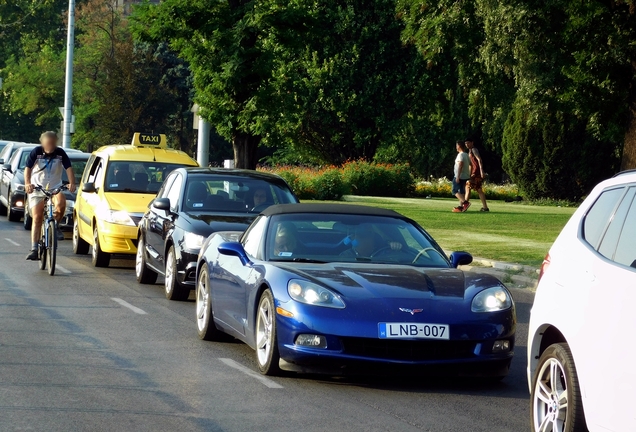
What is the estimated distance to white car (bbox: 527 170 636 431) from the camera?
228 inches

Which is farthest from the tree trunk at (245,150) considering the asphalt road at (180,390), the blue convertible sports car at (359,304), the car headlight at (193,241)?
the blue convertible sports car at (359,304)

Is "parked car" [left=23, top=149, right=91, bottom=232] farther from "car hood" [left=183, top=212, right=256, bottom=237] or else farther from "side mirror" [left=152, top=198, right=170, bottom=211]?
"car hood" [left=183, top=212, right=256, bottom=237]

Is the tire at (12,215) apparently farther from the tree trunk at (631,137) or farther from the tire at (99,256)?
the tree trunk at (631,137)

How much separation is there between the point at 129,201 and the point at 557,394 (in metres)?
12.5

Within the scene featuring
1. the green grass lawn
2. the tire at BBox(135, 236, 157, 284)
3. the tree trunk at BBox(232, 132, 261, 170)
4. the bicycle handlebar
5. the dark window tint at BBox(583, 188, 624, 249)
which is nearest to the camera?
the dark window tint at BBox(583, 188, 624, 249)

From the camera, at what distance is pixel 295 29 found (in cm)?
2873

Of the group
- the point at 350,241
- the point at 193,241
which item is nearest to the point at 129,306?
the point at 193,241

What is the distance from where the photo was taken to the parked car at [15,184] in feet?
89.3

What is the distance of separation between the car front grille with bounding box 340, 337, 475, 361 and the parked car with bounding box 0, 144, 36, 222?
63.5 ft

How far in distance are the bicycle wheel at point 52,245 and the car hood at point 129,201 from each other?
1.24 m

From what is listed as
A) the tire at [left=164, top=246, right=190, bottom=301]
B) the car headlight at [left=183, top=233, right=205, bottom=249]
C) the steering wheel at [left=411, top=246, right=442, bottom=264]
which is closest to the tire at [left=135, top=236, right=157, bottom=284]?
the tire at [left=164, top=246, right=190, bottom=301]

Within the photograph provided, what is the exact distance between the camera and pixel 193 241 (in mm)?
14227

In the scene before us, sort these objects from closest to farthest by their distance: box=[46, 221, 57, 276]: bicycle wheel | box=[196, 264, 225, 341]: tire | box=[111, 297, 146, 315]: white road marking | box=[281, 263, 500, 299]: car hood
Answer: box=[281, 263, 500, 299]: car hood
box=[196, 264, 225, 341]: tire
box=[111, 297, 146, 315]: white road marking
box=[46, 221, 57, 276]: bicycle wheel

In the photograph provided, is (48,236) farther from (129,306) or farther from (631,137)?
(631,137)
